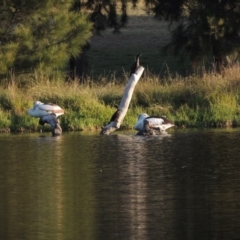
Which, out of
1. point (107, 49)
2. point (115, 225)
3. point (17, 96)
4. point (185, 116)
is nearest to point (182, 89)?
point (185, 116)

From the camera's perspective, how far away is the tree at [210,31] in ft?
94.9

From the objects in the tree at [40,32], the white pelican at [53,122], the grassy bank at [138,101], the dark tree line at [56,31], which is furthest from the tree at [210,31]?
the white pelican at [53,122]

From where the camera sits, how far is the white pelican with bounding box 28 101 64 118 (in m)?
20.3

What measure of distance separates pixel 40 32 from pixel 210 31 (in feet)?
16.7

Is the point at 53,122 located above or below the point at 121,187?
below

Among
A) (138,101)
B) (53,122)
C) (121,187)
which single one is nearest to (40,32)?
(138,101)

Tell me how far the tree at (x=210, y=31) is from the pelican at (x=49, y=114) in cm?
860

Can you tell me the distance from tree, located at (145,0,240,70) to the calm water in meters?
10.1

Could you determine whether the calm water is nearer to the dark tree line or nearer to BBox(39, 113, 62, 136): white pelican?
BBox(39, 113, 62, 136): white pelican

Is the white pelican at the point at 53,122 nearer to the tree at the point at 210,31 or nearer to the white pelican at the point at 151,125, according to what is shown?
the white pelican at the point at 151,125

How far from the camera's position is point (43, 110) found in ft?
66.7

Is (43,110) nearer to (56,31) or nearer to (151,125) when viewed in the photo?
(151,125)

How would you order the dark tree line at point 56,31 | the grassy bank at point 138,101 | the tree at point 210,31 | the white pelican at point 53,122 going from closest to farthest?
the white pelican at point 53,122 < the grassy bank at point 138,101 < the dark tree line at point 56,31 < the tree at point 210,31

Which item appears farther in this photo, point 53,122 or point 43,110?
point 43,110
